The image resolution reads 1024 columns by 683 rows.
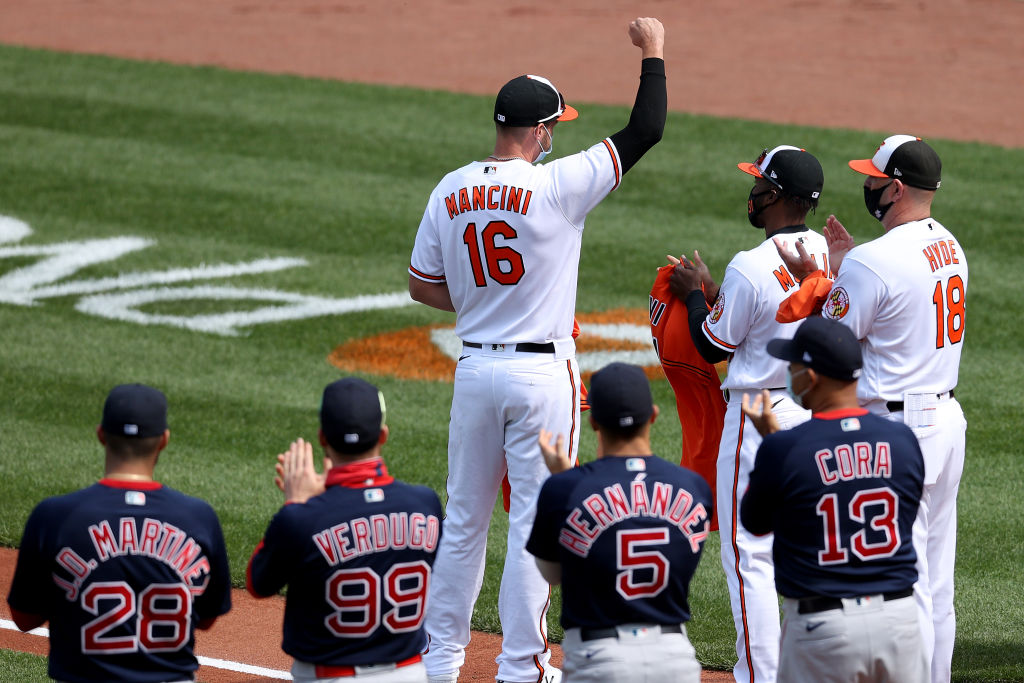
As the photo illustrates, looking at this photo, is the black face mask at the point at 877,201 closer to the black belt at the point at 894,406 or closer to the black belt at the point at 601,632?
the black belt at the point at 894,406

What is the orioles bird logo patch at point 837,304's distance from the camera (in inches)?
204

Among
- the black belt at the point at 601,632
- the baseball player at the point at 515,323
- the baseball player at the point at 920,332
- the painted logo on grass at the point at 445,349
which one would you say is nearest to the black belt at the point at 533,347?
the baseball player at the point at 515,323

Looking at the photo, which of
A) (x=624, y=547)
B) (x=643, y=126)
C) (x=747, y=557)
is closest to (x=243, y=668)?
(x=747, y=557)

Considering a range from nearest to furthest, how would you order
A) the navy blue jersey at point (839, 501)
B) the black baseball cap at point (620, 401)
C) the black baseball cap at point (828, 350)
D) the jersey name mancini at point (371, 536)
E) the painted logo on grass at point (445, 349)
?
the jersey name mancini at point (371, 536), the black baseball cap at point (620, 401), the navy blue jersey at point (839, 501), the black baseball cap at point (828, 350), the painted logo on grass at point (445, 349)

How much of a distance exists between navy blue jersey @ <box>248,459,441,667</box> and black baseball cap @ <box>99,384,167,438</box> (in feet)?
1.42

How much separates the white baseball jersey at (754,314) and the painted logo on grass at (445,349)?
189 inches

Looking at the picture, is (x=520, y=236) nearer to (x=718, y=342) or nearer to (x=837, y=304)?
(x=718, y=342)

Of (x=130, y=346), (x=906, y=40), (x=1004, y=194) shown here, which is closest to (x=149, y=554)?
(x=130, y=346)

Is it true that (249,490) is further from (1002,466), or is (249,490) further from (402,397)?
(1002,466)

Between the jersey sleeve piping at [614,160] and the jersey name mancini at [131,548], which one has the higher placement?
the jersey sleeve piping at [614,160]

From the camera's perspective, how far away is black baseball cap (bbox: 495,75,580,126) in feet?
17.4

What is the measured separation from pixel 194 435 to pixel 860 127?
10716 millimetres

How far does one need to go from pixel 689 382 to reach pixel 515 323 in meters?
1.01

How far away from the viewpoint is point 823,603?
13.8ft
